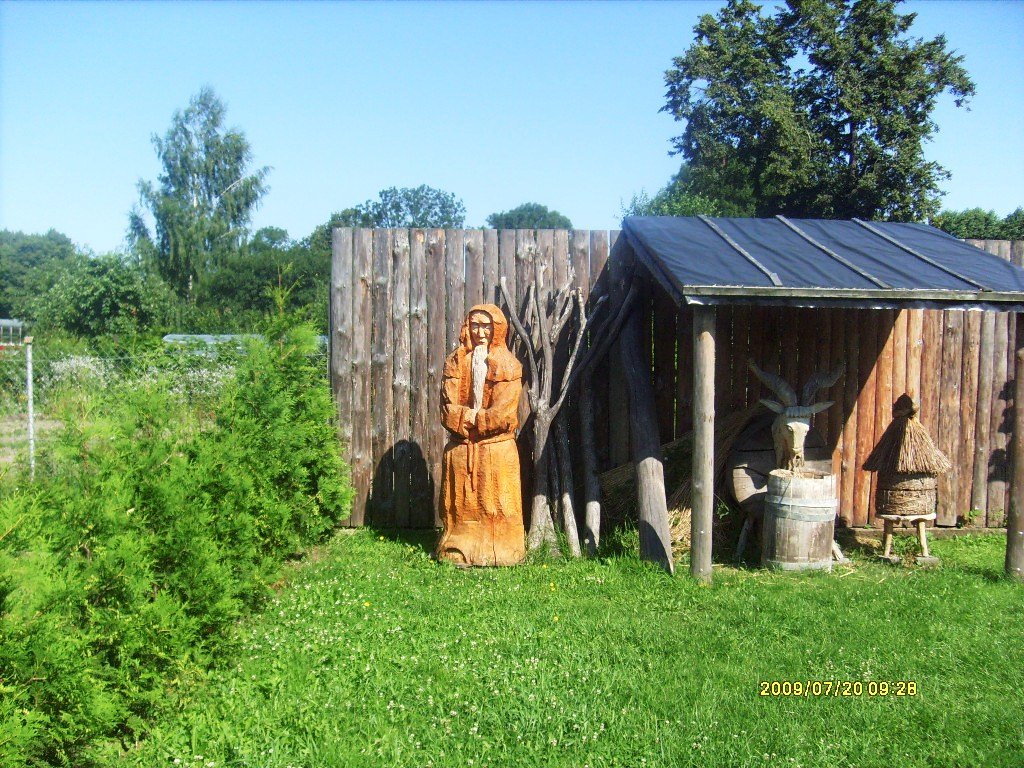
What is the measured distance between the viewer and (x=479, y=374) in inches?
276

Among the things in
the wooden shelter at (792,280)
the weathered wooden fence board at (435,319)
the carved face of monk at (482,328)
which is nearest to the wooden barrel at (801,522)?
the wooden shelter at (792,280)

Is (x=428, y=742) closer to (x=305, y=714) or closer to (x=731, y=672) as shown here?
(x=305, y=714)

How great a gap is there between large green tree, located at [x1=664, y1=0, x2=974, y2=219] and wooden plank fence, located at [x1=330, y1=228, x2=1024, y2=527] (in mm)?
16442

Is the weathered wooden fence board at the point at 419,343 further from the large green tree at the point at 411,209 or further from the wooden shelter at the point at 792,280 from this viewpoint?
the large green tree at the point at 411,209

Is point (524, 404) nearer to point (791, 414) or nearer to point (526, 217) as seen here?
point (791, 414)

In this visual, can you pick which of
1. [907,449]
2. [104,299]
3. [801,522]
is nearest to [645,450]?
[801,522]

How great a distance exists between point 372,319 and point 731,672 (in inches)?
195

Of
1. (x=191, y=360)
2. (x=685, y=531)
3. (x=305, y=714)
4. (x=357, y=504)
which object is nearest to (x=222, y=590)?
(x=305, y=714)

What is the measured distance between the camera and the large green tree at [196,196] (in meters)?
37.8

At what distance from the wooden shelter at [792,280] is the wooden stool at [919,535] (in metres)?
0.66

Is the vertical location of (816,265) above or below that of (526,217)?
below

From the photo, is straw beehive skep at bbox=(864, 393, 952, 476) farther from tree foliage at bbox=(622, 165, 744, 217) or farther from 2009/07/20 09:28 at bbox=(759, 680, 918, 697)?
tree foliage at bbox=(622, 165, 744, 217)

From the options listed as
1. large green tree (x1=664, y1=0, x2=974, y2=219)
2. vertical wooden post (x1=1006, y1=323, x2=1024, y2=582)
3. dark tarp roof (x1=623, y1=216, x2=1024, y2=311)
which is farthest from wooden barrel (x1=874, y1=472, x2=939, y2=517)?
large green tree (x1=664, y1=0, x2=974, y2=219)

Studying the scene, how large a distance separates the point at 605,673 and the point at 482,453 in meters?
2.67
